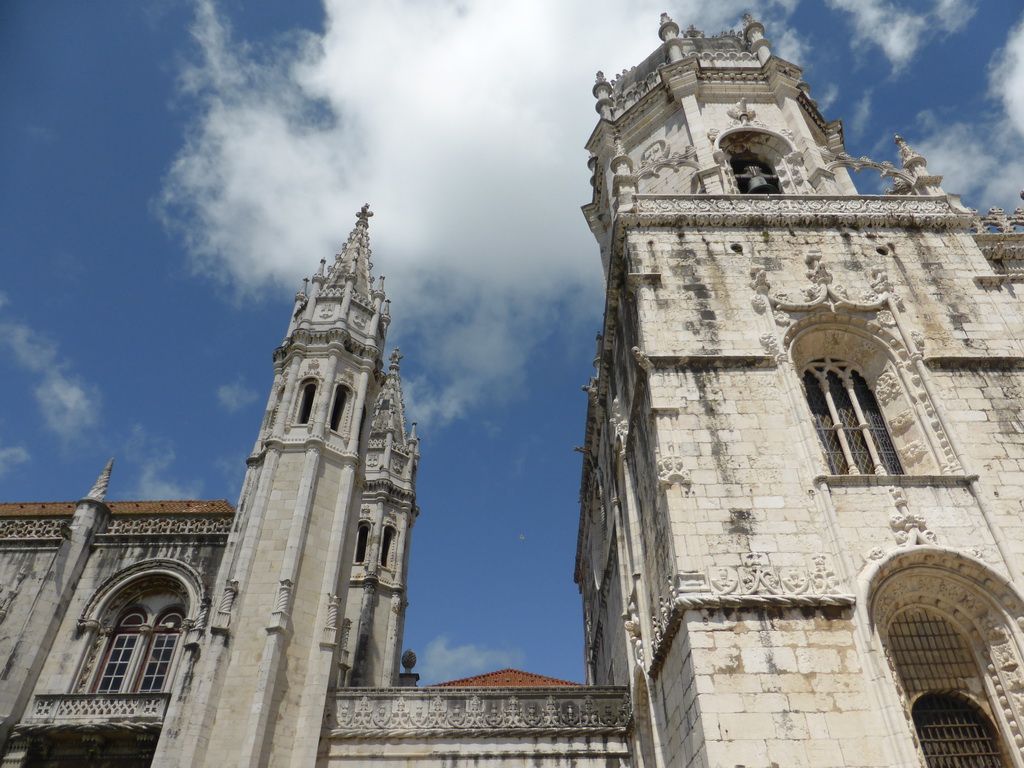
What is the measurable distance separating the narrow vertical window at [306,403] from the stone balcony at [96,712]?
6769 millimetres

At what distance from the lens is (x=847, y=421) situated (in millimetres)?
12641

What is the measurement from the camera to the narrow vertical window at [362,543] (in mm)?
26500

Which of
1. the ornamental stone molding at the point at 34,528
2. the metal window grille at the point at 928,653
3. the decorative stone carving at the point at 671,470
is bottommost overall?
the metal window grille at the point at 928,653

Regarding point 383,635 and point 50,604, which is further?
point 383,635

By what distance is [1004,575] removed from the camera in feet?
32.3

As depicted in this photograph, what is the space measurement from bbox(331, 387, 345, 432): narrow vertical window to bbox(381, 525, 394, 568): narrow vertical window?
9.75m

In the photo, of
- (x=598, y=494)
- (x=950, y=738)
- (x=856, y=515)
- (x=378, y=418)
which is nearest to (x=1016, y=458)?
(x=856, y=515)

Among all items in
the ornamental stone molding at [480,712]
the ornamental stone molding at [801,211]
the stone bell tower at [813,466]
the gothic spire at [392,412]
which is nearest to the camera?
the stone bell tower at [813,466]

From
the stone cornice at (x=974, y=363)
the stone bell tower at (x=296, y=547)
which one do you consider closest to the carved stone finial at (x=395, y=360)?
the stone bell tower at (x=296, y=547)

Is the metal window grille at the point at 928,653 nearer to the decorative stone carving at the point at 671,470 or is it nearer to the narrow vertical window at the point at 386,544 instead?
the decorative stone carving at the point at 671,470

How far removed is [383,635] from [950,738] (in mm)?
18718

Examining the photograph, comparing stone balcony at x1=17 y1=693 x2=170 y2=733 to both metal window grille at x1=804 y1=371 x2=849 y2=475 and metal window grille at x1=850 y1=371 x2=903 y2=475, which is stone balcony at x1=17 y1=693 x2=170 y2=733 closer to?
metal window grille at x1=804 y1=371 x2=849 y2=475

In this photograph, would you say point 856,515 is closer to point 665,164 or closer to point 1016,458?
point 1016,458

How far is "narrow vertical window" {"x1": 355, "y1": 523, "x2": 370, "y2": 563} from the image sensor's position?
26.5 meters
